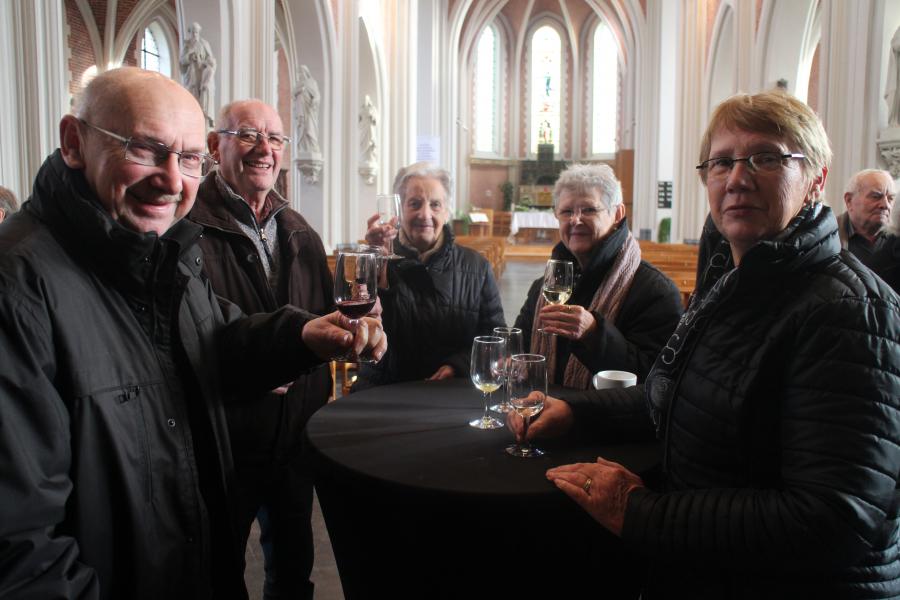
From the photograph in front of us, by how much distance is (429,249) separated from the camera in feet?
9.68

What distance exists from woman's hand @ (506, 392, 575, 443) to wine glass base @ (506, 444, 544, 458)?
0.9 inches

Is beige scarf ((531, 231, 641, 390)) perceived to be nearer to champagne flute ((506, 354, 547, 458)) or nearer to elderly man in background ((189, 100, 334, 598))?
champagne flute ((506, 354, 547, 458))

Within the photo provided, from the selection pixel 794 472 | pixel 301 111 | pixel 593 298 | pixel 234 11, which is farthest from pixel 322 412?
pixel 301 111

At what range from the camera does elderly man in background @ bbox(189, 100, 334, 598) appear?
7.16 ft

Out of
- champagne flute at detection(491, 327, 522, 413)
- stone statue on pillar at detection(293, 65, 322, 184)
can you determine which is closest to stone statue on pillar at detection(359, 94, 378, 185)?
stone statue on pillar at detection(293, 65, 322, 184)

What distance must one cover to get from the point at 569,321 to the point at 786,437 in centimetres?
108

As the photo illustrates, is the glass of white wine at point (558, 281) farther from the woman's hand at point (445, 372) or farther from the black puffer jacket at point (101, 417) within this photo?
the black puffer jacket at point (101, 417)

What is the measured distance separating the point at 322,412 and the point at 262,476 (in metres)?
0.30

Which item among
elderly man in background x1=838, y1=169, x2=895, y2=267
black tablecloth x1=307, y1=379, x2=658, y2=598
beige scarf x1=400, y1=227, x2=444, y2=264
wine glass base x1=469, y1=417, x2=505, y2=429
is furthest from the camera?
elderly man in background x1=838, y1=169, x2=895, y2=267

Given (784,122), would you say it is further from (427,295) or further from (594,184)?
(427,295)

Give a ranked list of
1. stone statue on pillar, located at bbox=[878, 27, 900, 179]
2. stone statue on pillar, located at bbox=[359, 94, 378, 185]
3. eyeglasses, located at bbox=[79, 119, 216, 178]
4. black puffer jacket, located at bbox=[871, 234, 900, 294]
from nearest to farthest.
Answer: eyeglasses, located at bbox=[79, 119, 216, 178] → black puffer jacket, located at bbox=[871, 234, 900, 294] → stone statue on pillar, located at bbox=[878, 27, 900, 179] → stone statue on pillar, located at bbox=[359, 94, 378, 185]

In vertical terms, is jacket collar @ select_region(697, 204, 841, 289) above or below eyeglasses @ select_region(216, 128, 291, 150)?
below

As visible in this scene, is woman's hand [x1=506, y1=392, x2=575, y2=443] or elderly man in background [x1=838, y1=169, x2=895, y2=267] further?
elderly man in background [x1=838, y1=169, x2=895, y2=267]

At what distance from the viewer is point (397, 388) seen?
97.2 inches
